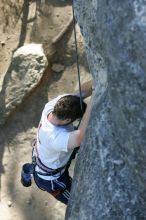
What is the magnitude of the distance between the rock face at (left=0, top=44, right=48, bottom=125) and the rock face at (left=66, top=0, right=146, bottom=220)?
217cm

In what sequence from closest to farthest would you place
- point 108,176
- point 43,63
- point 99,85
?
1. point 108,176
2. point 99,85
3. point 43,63

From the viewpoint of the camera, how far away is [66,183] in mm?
3592

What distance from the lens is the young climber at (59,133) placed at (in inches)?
119

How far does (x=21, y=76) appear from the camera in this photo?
507cm

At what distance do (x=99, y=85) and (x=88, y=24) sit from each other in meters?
0.30

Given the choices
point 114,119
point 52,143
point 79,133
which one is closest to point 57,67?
point 52,143

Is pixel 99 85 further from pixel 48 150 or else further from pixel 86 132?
pixel 48 150

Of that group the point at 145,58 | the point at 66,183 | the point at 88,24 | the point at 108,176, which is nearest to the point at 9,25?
the point at 66,183

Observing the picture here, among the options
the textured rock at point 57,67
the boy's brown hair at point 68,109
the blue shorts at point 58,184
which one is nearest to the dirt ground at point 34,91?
the textured rock at point 57,67

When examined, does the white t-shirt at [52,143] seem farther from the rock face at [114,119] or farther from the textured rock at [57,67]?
the textured rock at [57,67]

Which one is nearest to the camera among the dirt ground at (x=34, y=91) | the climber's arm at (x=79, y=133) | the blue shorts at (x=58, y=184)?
the climber's arm at (x=79, y=133)

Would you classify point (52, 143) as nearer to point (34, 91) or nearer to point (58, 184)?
point (58, 184)

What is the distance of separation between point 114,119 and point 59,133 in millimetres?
719

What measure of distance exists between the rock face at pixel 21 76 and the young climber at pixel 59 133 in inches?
64.1
